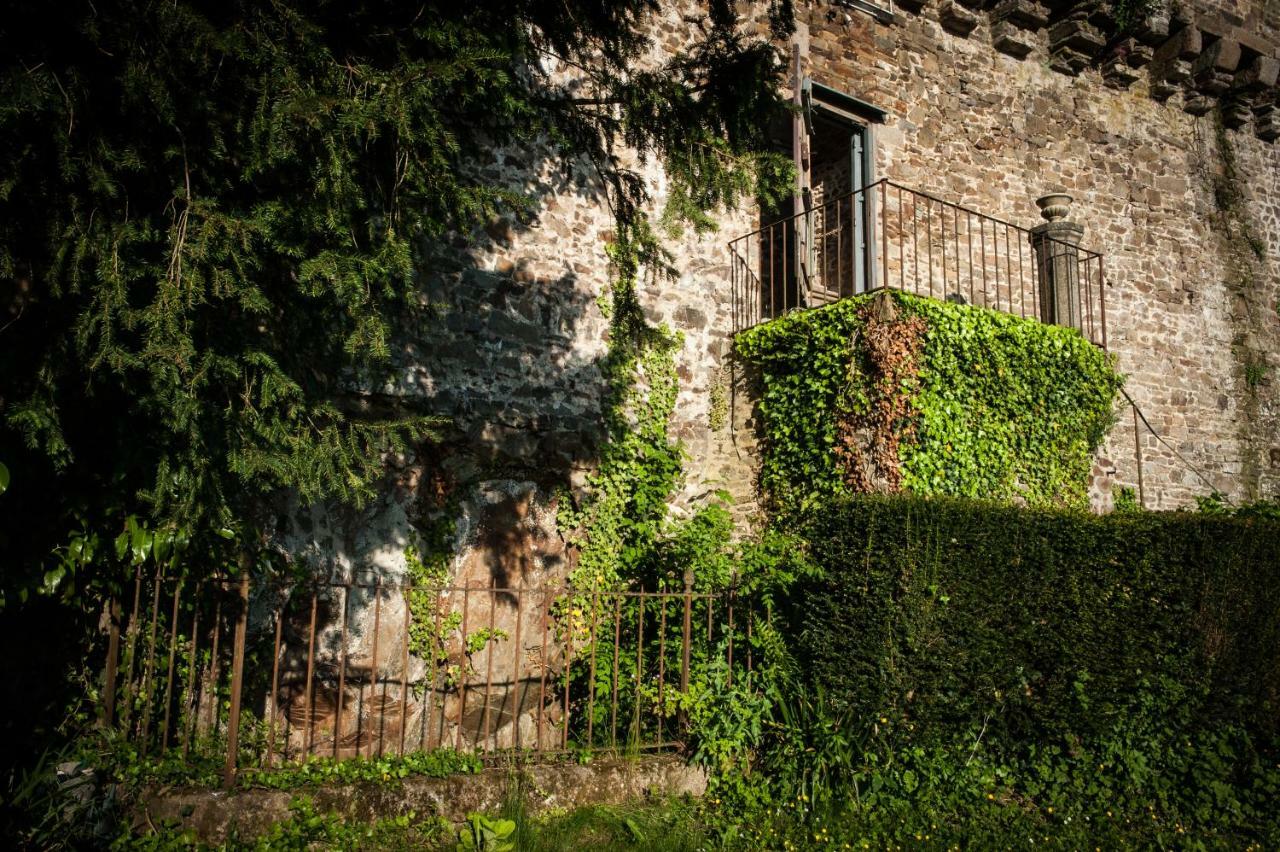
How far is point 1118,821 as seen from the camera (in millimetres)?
4578

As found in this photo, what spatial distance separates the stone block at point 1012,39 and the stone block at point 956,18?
31 centimetres

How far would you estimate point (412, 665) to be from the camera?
5.98 meters

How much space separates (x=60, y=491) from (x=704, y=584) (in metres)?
3.63

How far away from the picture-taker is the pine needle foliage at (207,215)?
311cm

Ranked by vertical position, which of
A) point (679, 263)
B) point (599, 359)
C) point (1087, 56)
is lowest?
point (599, 359)

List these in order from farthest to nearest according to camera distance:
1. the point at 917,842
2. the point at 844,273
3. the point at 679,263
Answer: the point at 844,273 → the point at 679,263 → the point at 917,842

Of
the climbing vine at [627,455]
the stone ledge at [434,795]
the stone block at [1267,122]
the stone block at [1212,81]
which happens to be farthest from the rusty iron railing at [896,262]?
the stone ledge at [434,795]

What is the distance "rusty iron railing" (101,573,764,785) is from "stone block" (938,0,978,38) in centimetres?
A: 755

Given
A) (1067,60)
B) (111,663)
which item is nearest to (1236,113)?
(1067,60)

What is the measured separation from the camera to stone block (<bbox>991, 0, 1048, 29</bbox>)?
32.1 ft

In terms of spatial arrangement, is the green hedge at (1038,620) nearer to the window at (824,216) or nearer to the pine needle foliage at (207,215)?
the pine needle foliage at (207,215)

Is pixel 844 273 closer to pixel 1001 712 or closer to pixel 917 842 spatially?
pixel 1001 712

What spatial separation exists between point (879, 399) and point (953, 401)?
2.25 ft

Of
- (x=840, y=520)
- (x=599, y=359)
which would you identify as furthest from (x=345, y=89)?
(x=599, y=359)
